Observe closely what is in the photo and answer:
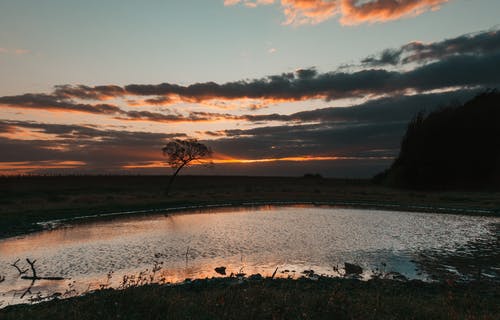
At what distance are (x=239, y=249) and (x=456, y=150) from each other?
99763mm

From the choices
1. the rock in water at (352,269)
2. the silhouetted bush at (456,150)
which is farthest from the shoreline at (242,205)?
the silhouetted bush at (456,150)

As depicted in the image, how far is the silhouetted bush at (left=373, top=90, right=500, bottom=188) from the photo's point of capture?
100500mm

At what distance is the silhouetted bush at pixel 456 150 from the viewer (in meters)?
100

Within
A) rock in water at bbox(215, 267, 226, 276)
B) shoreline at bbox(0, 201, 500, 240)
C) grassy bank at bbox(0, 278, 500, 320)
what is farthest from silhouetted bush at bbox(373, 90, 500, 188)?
grassy bank at bbox(0, 278, 500, 320)

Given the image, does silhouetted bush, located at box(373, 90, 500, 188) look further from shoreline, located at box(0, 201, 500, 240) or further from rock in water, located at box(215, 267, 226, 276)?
rock in water, located at box(215, 267, 226, 276)

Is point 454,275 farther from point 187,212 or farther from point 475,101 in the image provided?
point 475,101

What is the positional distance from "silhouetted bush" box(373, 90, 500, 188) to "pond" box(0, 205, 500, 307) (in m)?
62.4

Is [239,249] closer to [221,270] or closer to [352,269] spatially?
[221,270]

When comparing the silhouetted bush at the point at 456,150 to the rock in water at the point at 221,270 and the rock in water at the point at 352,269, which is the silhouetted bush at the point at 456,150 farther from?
the rock in water at the point at 221,270

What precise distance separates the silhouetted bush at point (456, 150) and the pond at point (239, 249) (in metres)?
62.4

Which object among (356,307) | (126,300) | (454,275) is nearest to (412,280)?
(454,275)

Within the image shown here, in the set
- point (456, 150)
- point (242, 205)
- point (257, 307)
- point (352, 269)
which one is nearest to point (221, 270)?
point (352, 269)

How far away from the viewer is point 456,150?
345 ft

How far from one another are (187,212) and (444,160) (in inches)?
3271
